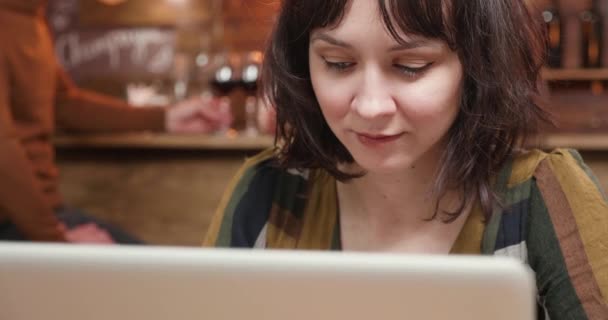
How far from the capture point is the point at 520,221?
100cm

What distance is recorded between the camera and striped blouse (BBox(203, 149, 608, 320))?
912 millimetres

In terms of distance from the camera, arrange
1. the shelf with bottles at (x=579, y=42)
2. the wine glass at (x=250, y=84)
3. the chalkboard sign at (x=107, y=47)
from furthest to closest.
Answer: the chalkboard sign at (x=107, y=47), the shelf with bottles at (x=579, y=42), the wine glass at (x=250, y=84)

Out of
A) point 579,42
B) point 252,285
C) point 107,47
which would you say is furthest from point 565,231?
point 107,47

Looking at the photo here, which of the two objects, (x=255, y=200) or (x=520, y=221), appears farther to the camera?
(x=255, y=200)

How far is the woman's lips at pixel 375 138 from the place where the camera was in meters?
0.94

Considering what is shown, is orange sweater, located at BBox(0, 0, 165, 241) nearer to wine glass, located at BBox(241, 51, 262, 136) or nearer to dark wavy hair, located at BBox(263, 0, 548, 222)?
wine glass, located at BBox(241, 51, 262, 136)

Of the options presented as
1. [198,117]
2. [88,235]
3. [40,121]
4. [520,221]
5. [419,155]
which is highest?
[419,155]

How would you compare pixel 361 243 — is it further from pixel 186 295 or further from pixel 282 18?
pixel 186 295

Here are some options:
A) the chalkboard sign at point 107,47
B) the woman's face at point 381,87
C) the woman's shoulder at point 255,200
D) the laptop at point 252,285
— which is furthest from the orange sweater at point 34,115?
the laptop at point 252,285

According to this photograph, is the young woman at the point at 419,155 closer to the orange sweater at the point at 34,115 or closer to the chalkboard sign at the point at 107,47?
the orange sweater at the point at 34,115

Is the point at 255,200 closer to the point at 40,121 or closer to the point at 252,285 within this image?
the point at 252,285

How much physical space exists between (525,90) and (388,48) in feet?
0.80

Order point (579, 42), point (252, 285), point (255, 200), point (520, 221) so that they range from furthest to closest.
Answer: point (579, 42) → point (255, 200) → point (520, 221) → point (252, 285)

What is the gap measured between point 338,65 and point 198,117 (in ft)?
5.93
